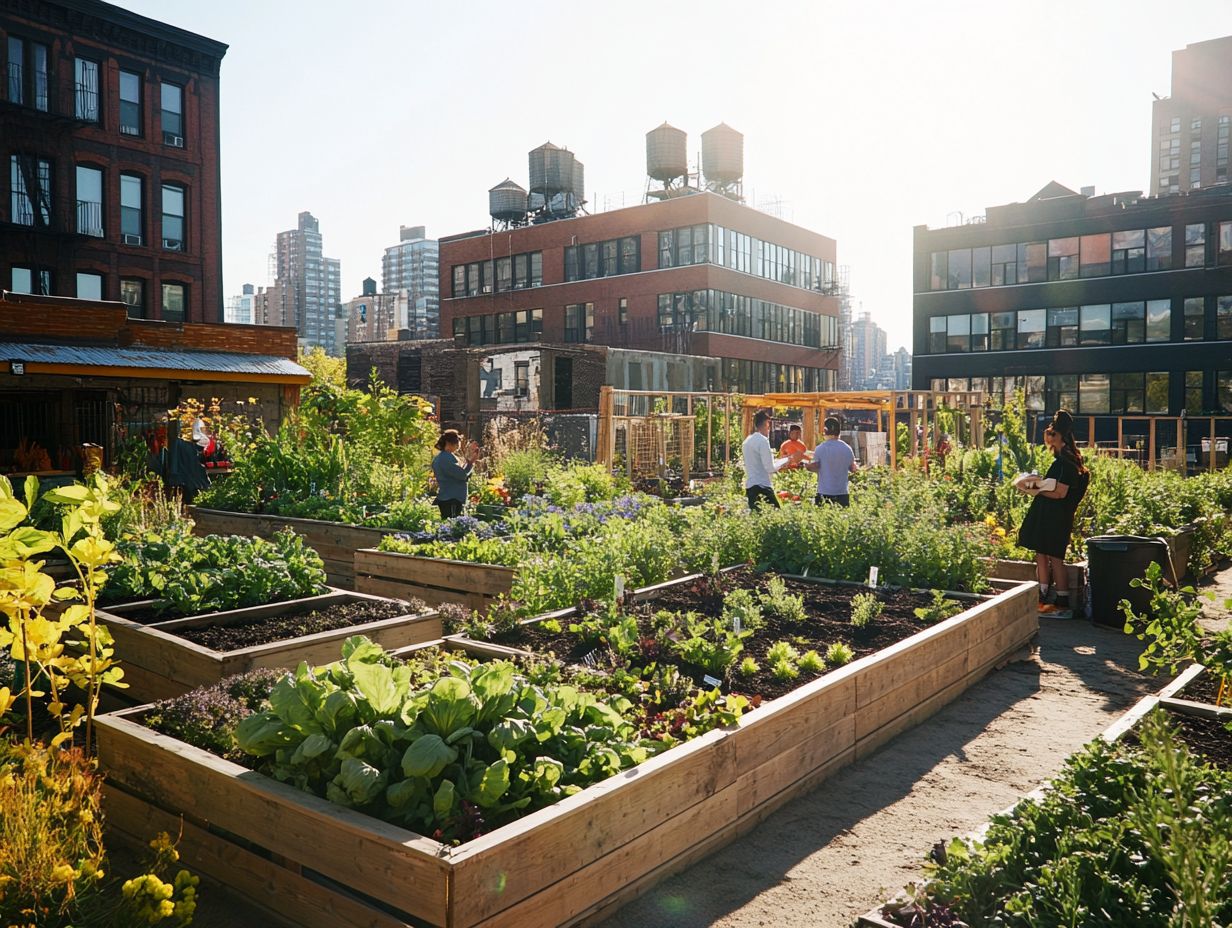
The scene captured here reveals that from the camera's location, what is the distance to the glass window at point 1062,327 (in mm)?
50594

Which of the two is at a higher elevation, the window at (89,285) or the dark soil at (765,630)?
the window at (89,285)

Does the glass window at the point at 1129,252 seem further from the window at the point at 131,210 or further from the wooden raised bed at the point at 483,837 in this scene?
the wooden raised bed at the point at 483,837

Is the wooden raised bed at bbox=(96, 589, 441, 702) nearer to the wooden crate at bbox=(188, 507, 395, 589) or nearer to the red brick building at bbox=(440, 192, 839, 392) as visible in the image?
the wooden crate at bbox=(188, 507, 395, 589)

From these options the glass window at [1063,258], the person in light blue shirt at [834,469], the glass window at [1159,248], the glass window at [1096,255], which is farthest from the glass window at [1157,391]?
the person in light blue shirt at [834,469]

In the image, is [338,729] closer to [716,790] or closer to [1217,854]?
[716,790]

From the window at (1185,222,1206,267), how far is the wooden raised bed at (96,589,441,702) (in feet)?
172

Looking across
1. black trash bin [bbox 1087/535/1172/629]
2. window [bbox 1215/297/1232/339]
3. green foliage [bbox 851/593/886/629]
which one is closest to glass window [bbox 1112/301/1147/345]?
window [bbox 1215/297/1232/339]

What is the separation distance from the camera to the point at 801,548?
895cm

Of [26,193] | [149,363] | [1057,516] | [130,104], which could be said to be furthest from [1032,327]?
[26,193]

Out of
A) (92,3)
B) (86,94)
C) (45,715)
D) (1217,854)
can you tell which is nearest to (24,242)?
(86,94)

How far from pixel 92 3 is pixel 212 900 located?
35305 mm

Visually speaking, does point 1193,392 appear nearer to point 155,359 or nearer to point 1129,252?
point 1129,252

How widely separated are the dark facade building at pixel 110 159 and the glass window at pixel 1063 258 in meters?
42.7

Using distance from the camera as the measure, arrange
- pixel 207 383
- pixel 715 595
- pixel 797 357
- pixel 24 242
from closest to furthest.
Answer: pixel 715 595 → pixel 207 383 → pixel 24 242 → pixel 797 357
